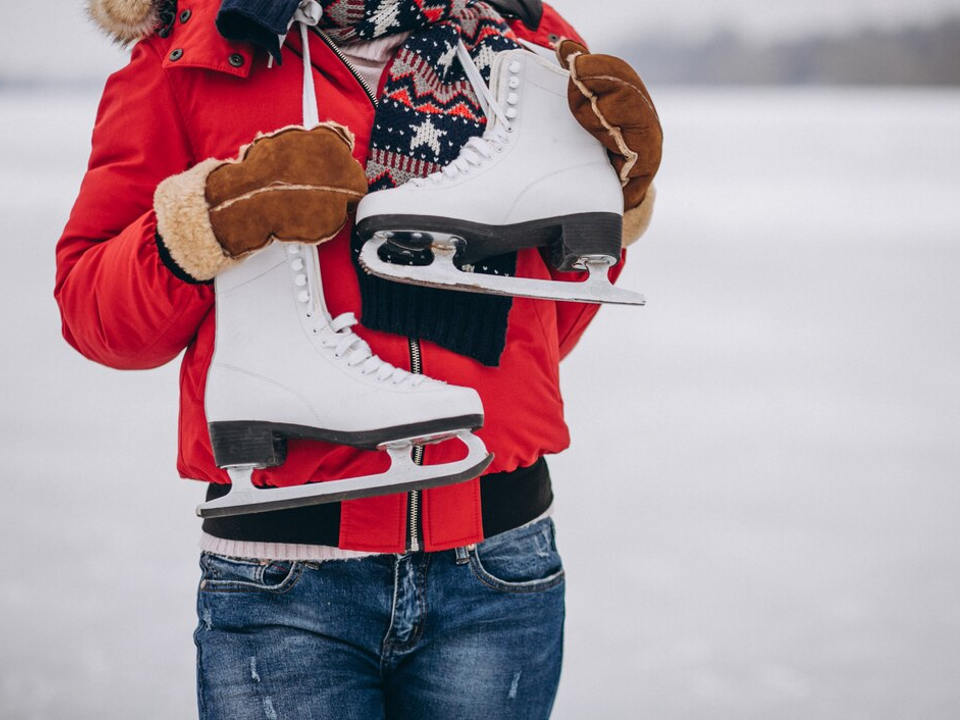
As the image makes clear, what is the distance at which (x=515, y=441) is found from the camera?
2.68 feet

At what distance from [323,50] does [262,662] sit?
0.52 m

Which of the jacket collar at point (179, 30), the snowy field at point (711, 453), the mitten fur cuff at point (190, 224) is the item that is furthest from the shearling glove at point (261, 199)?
the snowy field at point (711, 453)

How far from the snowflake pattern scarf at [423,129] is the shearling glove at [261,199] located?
8 cm

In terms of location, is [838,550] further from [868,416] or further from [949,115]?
[949,115]

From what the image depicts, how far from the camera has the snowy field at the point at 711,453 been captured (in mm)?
1826

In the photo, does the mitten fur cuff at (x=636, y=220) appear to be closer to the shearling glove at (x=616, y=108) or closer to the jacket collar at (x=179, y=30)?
the shearling glove at (x=616, y=108)

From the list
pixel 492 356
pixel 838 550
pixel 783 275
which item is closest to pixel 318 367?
pixel 492 356

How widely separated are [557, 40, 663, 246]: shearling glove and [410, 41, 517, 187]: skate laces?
0.19 feet

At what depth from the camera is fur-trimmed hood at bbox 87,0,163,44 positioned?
755 millimetres

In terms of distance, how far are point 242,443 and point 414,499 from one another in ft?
0.52

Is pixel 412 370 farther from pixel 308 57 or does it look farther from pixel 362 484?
pixel 308 57

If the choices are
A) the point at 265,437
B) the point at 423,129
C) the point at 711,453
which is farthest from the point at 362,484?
the point at 711,453

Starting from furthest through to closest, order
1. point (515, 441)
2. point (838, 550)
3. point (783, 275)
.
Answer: point (783, 275)
point (838, 550)
point (515, 441)

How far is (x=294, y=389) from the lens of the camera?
71 centimetres
